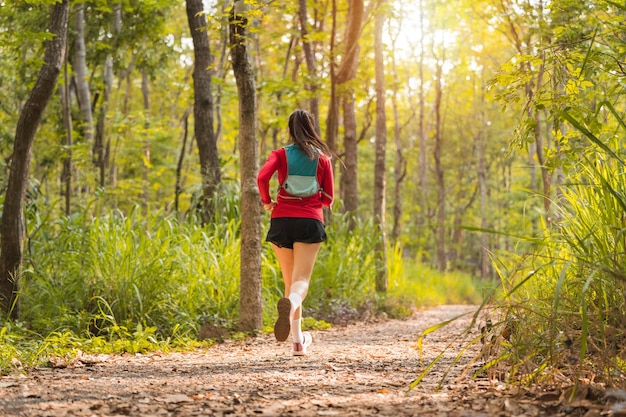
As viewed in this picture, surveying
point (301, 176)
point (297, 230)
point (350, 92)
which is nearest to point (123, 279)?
point (297, 230)

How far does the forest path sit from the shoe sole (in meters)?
0.21

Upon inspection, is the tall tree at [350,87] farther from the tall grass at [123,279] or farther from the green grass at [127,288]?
the tall grass at [123,279]

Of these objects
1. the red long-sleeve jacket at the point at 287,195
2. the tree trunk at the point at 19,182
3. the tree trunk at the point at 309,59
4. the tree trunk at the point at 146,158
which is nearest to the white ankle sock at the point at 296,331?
the red long-sleeve jacket at the point at 287,195

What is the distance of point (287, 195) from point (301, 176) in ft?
0.72

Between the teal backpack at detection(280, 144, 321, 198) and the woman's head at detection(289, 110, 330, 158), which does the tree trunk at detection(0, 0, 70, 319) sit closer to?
the woman's head at detection(289, 110, 330, 158)

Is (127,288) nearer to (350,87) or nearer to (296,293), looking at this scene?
(296,293)

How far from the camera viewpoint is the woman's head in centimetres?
611

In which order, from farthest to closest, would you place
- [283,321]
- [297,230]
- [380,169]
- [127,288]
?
[380,169] < [127,288] < [297,230] < [283,321]

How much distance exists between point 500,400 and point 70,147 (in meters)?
11.1

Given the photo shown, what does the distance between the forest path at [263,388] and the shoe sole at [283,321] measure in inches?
8.5

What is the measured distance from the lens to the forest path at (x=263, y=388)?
3.30m

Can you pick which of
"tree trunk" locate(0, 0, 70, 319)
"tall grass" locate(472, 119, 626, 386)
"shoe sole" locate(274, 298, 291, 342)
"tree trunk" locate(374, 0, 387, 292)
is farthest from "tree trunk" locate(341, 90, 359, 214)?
"tall grass" locate(472, 119, 626, 386)

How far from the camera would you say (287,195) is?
6121 millimetres

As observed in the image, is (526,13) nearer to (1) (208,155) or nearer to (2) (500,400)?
(1) (208,155)
